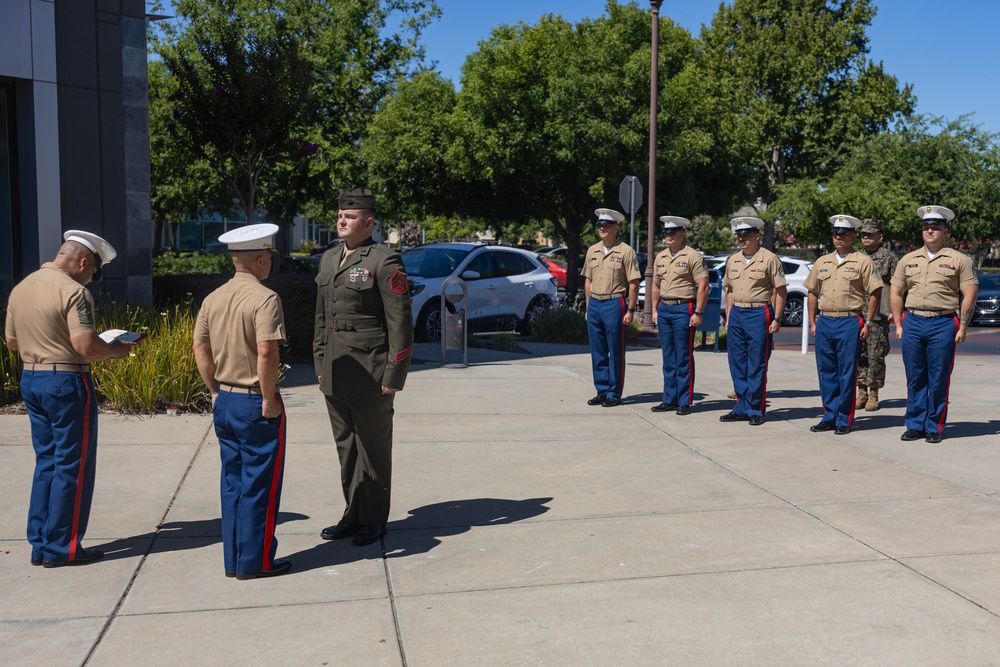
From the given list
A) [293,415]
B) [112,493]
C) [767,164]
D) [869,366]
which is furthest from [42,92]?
[767,164]

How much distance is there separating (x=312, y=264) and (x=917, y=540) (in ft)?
84.6

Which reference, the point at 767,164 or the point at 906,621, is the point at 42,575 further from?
the point at 767,164

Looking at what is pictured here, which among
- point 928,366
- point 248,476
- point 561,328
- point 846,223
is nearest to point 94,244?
point 248,476

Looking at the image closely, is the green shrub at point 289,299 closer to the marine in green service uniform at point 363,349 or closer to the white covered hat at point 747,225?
the white covered hat at point 747,225

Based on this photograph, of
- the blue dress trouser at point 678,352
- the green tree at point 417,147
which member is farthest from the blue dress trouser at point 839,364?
the green tree at point 417,147

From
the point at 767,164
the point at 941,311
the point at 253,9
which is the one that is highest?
the point at 253,9

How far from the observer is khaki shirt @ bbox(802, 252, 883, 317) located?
8617mm

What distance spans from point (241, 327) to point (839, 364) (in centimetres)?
571

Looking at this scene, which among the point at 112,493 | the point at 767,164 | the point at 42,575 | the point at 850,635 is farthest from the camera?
the point at 767,164

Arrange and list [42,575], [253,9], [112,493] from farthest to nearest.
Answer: [253,9] → [112,493] → [42,575]

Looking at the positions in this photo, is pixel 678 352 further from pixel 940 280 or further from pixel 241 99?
pixel 241 99

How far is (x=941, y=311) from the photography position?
26.6ft

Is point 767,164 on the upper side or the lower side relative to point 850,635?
upper

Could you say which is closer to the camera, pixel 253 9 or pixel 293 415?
pixel 293 415
